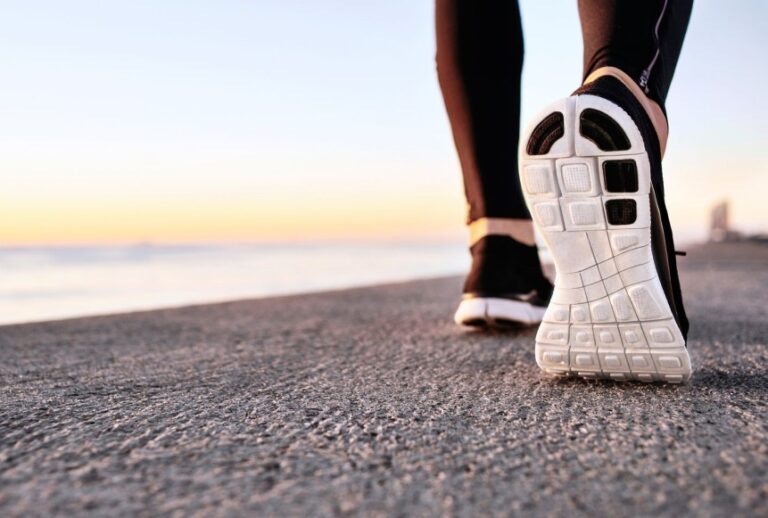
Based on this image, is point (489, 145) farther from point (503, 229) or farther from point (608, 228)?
point (608, 228)

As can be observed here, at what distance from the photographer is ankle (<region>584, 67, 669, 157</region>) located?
92cm

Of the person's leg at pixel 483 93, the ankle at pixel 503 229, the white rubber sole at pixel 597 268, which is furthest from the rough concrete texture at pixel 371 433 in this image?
the person's leg at pixel 483 93

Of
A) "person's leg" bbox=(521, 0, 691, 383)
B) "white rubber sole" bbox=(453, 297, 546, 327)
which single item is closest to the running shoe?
"white rubber sole" bbox=(453, 297, 546, 327)

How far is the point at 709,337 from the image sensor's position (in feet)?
4.57

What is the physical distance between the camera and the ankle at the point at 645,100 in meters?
0.92

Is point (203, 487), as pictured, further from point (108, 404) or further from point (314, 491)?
point (108, 404)

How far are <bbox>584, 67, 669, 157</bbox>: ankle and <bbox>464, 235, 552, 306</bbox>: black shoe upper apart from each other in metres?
0.48

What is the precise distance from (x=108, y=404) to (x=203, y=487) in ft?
1.17

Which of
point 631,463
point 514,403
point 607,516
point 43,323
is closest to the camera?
point 607,516

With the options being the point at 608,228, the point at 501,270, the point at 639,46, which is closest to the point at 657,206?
the point at 608,228

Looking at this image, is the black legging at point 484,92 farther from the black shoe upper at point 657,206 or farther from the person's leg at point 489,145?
the black shoe upper at point 657,206

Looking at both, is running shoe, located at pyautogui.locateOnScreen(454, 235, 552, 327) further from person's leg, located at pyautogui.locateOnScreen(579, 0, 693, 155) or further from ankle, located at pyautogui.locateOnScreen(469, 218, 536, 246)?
person's leg, located at pyautogui.locateOnScreen(579, 0, 693, 155)

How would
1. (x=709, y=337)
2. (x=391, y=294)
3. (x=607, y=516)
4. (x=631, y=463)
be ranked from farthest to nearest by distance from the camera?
(x=391, y=294) → (x=709, y=337) → (x=631, y=463) → (x=607, y=516)

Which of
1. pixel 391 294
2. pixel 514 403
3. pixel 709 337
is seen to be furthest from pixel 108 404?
pixel 391 294
